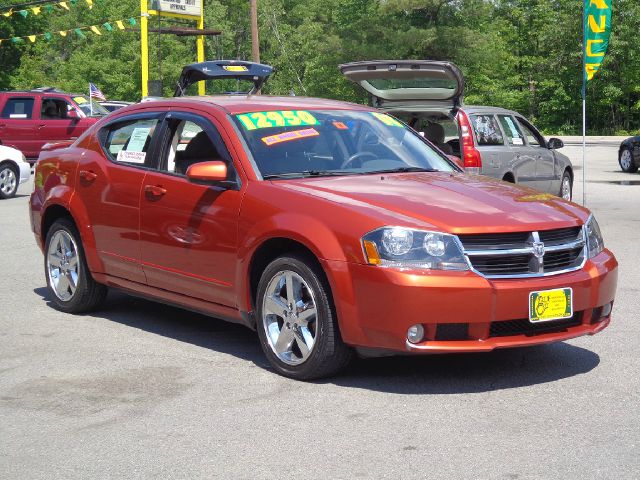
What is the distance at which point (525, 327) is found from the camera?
596 cm

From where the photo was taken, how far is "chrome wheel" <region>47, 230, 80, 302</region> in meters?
8.34

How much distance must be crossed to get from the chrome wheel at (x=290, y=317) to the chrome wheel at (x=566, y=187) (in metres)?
10.6

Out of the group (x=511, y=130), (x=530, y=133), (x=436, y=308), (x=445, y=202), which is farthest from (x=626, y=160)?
(x=436, y=308)

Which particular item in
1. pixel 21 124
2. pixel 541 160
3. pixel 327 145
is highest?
pixel 21 124

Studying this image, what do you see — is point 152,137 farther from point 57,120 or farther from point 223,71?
point 57,120

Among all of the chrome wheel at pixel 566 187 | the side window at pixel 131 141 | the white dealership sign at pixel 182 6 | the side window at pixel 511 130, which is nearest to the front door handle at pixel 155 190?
the side window at pixel 131 141

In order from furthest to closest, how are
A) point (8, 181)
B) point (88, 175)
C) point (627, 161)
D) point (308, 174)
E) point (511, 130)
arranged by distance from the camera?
point (627, 161) → point (8, 181) → point (511, 130) → point (88, 175) → point (308, 174)

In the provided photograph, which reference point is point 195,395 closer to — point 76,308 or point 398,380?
point 398,380

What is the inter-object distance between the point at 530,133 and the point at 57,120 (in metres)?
16.5

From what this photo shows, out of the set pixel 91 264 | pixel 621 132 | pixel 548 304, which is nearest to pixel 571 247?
pixel 548 304

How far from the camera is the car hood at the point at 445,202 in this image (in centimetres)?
588

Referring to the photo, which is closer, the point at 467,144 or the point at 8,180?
the point at 467,144

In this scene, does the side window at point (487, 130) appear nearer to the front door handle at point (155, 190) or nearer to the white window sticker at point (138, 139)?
the white window sticker at point (138, 139)

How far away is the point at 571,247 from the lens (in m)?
6.16
